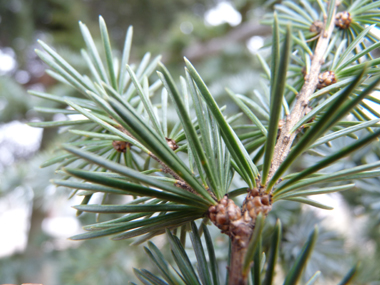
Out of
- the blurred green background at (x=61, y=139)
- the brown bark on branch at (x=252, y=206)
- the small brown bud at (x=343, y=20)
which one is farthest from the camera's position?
the blurred green background at (x=61, y=139)

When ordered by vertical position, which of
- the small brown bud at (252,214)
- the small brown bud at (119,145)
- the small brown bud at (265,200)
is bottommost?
the small brown bud at (252,214)

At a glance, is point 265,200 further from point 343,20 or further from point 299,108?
point 343,20

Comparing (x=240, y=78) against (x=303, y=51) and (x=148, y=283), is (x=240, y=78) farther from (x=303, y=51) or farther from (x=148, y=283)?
(x=148, y=283)

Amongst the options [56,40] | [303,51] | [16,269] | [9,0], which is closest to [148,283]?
[303,51]

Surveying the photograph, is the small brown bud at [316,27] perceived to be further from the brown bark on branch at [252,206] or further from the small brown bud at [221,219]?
the small brown bud at [221,219]

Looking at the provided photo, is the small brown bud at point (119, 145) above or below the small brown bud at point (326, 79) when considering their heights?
above

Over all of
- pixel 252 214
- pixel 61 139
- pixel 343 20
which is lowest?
pixel 252 214

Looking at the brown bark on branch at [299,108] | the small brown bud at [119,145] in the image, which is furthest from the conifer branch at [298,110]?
the small brown bud at [119,145]

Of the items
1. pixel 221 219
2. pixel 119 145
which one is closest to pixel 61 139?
pixel 119 145

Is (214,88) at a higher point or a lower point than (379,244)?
higher
